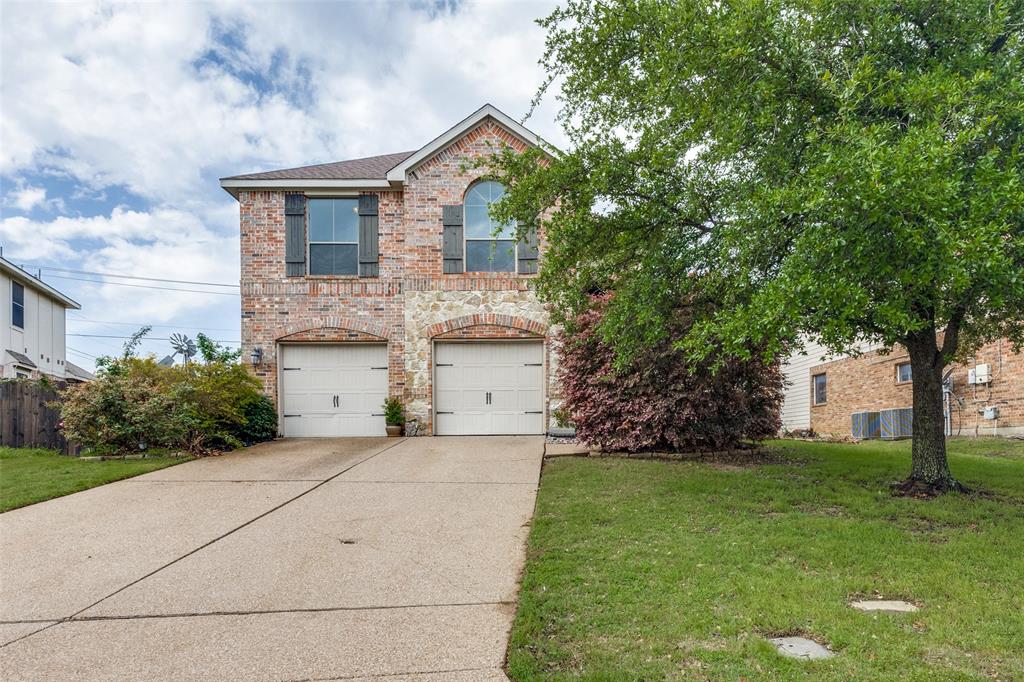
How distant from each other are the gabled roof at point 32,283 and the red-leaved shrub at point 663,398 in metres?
17.7

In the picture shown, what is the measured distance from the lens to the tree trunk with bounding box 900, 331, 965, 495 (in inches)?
249

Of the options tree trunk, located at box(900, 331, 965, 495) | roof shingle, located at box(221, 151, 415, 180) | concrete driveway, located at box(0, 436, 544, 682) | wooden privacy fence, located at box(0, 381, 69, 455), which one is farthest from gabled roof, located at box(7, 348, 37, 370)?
tree trunk, located at box(900, 331, 965, 495)

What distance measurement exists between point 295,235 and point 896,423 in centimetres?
1423

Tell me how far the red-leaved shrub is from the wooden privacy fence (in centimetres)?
938

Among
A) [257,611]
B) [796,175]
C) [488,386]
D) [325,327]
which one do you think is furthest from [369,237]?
[257,611]

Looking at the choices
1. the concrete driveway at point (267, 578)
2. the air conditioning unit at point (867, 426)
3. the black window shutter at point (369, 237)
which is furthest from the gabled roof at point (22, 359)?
the air conditioning unit at point (867, 426)

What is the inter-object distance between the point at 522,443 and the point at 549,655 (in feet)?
26.2

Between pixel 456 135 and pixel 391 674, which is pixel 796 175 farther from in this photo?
pixel 456 135

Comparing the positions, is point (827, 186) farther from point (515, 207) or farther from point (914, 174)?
point (515, 207)

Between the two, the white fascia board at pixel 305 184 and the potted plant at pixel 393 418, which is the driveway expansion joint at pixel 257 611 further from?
the white fascia board at pixel 305 184

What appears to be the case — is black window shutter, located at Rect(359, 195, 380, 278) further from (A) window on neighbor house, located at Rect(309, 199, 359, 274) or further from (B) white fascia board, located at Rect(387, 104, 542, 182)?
(B) white fascia board, located at Rect(387, 104, 542, 182)

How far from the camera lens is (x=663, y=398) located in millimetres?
8695

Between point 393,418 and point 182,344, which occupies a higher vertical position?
point 182,344

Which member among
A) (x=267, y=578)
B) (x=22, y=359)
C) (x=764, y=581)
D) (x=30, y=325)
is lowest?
(x=267, y=578)
